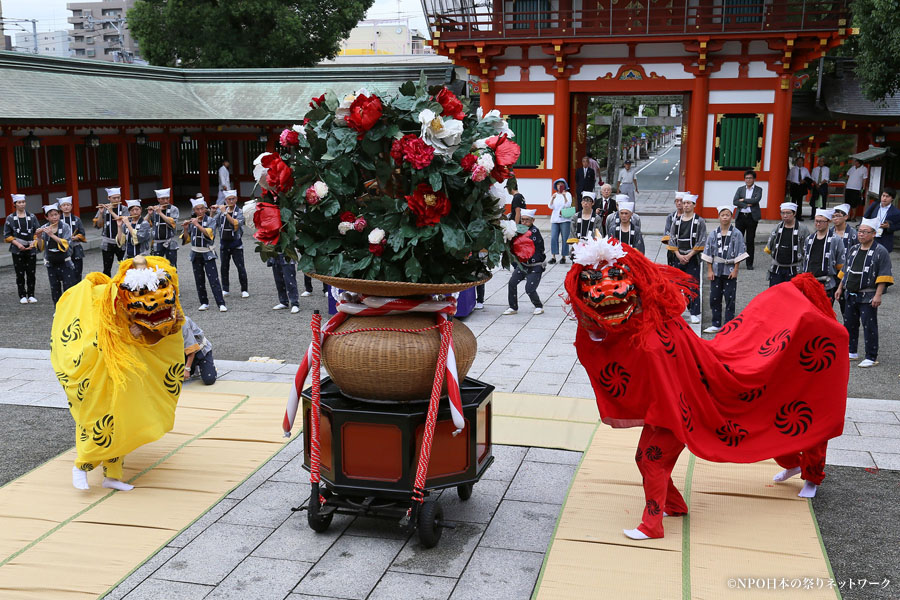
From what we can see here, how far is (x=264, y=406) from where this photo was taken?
26.0ft

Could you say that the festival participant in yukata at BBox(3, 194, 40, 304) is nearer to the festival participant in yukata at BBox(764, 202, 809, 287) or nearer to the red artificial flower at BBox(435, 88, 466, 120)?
the red artificial flower at BBox(435, 88, 466, 120)

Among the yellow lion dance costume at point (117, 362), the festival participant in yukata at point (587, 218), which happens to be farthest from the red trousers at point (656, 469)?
the festival participant in yukata at point (587, 218)

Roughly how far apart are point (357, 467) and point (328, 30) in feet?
96.7

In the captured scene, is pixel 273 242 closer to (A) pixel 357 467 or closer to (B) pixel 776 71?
(A) pixel 357 467

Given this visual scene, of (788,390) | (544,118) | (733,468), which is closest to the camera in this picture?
(788,390)

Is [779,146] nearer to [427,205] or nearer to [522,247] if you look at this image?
[522,247]

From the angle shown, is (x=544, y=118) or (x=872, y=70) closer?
(x=872, y=70)

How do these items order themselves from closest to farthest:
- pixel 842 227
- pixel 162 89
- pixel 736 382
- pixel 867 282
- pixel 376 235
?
pixel 376 235 → pixel 736 382 → pixel 867 282 → pixel 842 227 → pixel 162 89

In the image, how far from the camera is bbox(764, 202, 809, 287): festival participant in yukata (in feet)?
35.0

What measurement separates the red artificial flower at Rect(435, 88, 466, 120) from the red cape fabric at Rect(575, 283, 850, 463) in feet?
5.29

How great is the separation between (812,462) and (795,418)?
0.51 m

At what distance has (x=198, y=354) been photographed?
27.9 feet

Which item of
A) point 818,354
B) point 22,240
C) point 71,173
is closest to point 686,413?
point 818,354

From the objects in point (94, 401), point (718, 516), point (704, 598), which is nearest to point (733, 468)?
point (718, 516)
